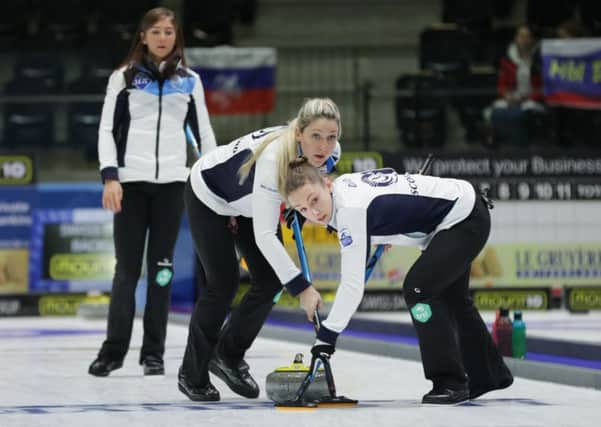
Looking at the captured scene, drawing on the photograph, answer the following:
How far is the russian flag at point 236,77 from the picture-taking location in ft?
40.0

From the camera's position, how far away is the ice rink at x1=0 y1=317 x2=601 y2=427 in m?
4.24

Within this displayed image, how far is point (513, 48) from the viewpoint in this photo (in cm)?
1244

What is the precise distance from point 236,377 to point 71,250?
598 cm

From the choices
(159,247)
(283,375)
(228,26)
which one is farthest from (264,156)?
(228,26)

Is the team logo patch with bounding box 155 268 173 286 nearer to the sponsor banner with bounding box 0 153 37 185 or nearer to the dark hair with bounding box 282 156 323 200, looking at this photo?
the dark hair with bounding box 282 156 323 200

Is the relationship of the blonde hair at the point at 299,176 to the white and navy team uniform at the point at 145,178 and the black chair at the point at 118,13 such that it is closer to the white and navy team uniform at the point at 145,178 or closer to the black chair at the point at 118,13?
the white and navy team uniform at the point at 145,178

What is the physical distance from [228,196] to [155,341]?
1.35 meters

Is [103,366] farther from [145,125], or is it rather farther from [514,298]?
[514,298]

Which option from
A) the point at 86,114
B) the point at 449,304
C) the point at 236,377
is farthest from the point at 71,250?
the point at 449,304

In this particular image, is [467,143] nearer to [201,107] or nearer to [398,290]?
[398,290]

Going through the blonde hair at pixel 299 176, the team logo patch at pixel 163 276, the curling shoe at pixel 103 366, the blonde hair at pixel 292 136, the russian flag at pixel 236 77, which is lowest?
the curling shoe at pixel 103 366

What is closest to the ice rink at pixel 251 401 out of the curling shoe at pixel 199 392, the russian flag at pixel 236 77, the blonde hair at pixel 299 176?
the curling shoe at pixel 199 392

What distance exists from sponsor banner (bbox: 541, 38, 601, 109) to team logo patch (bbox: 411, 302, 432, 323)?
25.2 feet

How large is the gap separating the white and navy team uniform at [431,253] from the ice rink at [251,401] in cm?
16
